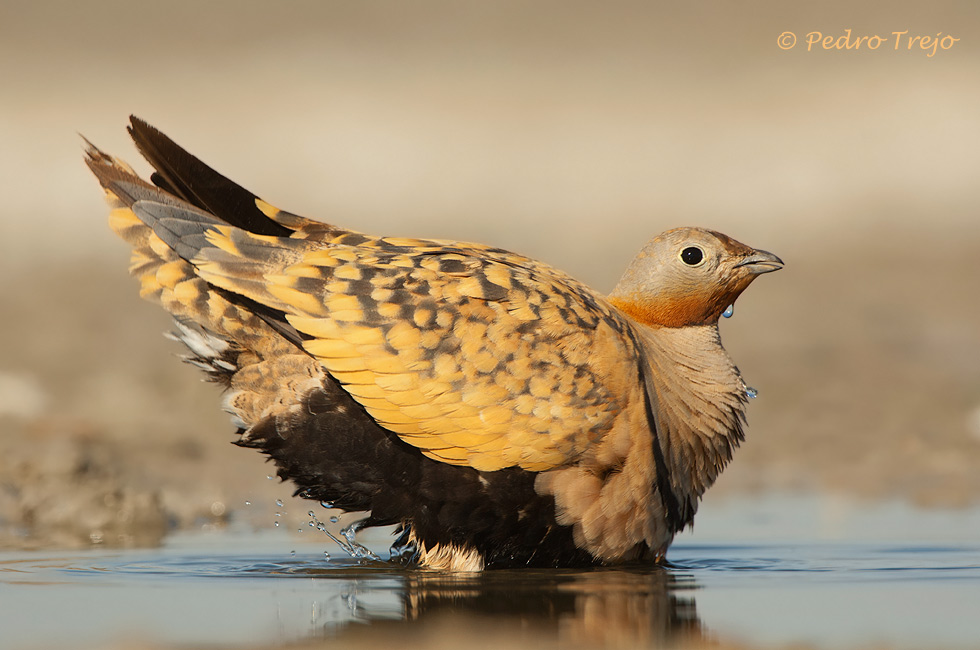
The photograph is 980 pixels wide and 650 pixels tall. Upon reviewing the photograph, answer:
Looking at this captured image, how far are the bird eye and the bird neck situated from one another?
38 centimetres

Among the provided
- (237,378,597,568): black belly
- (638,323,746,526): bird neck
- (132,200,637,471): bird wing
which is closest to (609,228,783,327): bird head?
(638,323,746,526): bird neck

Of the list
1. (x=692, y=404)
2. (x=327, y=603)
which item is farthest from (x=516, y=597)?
(x=692, y=404)

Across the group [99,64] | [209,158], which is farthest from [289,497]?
[99,64]

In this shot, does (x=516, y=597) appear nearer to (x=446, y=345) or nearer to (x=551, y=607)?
(x=551, y=607)

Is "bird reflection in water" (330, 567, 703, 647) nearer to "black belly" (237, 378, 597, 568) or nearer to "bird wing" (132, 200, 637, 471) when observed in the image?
"black belly" (237, 378, 597, 568)

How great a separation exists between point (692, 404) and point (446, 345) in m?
1.47

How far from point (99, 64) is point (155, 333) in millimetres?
8439

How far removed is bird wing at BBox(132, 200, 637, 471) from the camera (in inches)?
229

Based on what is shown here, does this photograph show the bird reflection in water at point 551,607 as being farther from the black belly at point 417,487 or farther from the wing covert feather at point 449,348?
the wing covert feather at point 449,348

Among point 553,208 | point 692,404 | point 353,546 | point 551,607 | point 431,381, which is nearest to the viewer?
point 551,607

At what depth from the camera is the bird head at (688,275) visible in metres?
6.75

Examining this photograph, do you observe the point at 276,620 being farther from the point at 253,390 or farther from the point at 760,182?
the point at 760,182

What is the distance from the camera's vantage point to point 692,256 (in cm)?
675

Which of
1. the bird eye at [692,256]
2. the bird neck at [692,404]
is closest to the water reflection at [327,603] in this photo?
the bird neck at [692,404]
